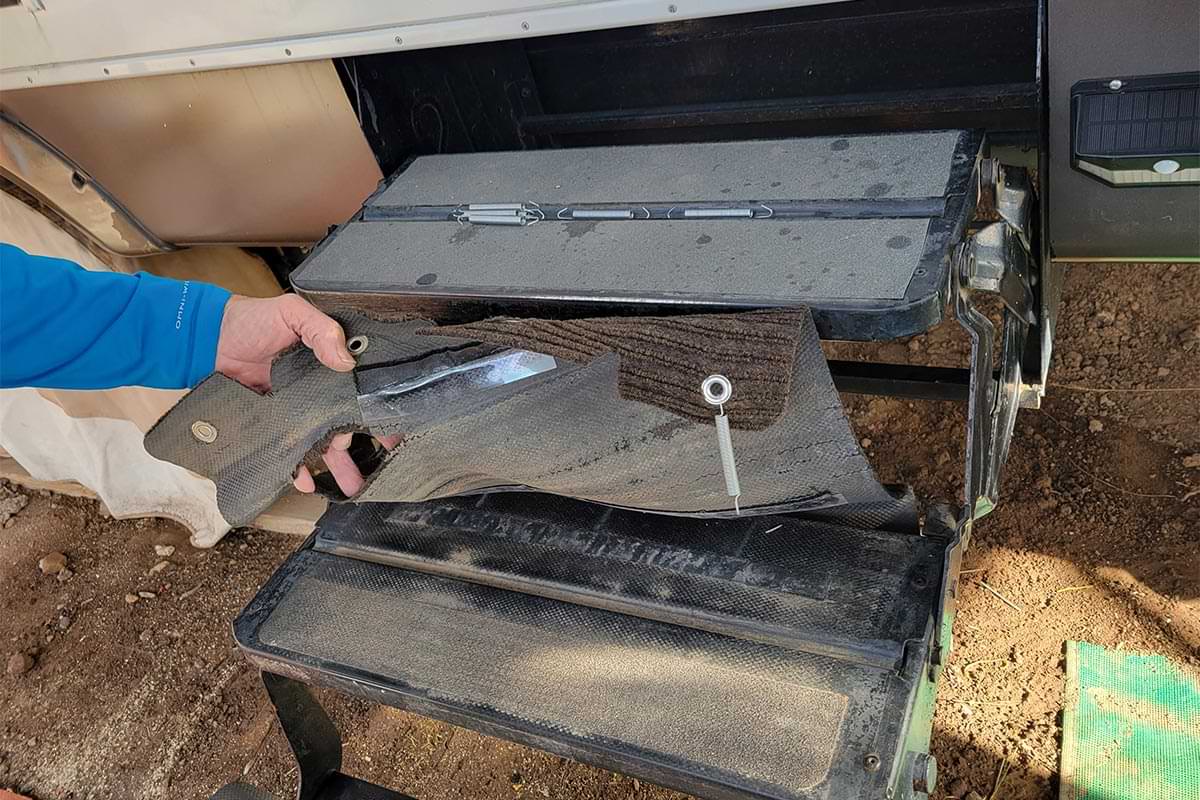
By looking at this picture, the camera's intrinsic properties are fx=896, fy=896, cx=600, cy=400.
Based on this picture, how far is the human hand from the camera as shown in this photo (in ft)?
4.67

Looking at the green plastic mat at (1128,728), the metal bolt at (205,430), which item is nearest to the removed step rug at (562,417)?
the metal bolt at (205,430)

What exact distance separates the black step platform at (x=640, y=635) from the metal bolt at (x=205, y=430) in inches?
12.2

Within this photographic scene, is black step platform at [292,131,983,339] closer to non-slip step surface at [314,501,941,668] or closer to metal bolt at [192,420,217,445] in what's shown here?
metal bolt at [192,420,217,445]

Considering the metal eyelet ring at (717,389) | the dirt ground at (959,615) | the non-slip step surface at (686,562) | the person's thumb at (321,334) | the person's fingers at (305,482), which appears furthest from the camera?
the dirt ground at (959,615)

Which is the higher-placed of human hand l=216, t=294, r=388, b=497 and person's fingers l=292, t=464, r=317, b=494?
human hand l=216, t=294, r=388, b=497

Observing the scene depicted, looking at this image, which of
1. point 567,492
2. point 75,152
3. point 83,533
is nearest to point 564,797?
point 567,492

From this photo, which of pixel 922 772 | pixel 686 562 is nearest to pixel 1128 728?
pixel 922 772

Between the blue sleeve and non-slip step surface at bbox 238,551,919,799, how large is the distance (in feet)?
1.50

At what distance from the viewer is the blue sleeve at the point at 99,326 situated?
4.66 feet

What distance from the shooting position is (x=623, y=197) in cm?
150

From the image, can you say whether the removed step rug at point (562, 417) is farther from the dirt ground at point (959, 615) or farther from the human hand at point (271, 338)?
the dirt ground at point (959, 615)

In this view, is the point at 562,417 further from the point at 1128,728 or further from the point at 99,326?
the point at 1128,728

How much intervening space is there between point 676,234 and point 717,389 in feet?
1.16

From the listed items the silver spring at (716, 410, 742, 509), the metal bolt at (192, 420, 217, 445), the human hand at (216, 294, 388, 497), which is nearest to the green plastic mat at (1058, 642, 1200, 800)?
the silver spring at (716, 410, 742, 509)
